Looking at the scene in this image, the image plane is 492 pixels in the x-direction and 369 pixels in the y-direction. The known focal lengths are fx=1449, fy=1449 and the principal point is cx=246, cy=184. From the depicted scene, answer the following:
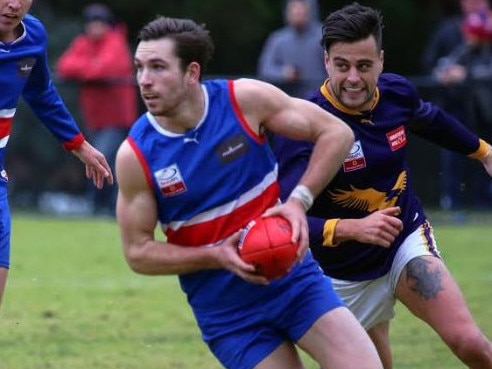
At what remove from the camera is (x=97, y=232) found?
49.9ft

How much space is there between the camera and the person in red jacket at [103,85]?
16.3 metres

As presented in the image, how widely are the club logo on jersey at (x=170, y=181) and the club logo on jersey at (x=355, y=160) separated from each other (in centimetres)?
137

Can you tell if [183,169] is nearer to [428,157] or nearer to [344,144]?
[344,144]

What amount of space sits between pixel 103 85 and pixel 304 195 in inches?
427

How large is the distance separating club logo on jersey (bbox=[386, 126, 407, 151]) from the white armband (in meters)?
1.24

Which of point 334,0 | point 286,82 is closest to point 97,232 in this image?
point 286,82

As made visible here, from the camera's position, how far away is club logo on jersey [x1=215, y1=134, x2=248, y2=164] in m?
5.86

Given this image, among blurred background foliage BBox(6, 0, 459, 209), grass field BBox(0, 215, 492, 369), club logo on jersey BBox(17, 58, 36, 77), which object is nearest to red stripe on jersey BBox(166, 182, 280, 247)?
club logo on jersey BBox(17, 58, 36, 77)

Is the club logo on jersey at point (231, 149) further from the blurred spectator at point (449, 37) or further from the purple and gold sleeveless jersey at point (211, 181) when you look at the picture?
the blurred spectator at point (449, 37)

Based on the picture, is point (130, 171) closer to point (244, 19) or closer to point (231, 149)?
point (231, 149)

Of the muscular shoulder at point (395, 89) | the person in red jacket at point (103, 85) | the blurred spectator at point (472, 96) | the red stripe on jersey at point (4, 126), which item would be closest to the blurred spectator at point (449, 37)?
the blurred spectator at point (472, 96)

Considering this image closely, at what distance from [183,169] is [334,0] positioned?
624 inches

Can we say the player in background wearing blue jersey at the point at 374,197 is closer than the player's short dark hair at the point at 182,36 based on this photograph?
No

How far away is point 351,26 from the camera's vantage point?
6910 mm
